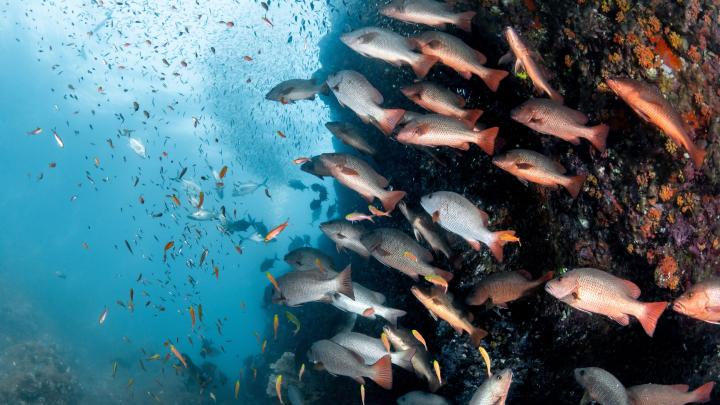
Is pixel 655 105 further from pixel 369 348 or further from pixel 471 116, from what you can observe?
pixel 369 348

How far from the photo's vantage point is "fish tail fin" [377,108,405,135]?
14.3 ft

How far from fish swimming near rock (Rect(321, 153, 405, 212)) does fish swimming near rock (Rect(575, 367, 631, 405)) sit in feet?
8.01

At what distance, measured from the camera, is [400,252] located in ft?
14.5

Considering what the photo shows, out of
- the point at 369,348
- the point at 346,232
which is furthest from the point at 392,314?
the point at 346,232

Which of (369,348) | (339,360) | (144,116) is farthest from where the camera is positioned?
(144,116)

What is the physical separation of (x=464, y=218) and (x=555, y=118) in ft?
3.96

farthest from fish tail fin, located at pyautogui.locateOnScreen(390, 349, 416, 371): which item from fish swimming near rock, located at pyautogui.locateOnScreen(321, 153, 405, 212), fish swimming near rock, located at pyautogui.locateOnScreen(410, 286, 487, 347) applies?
fish swimming near rock, located at pyautogui.locateOnScreen(321, 153, 405, 212)

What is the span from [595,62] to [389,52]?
2.18 metres

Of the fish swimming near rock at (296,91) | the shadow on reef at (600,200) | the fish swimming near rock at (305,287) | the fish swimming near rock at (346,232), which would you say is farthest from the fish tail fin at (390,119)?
the fish swimming near rock at (296,91)

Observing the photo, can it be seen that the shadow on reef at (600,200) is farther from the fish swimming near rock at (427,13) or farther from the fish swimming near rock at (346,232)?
the fish swimming near rock at (346,232)

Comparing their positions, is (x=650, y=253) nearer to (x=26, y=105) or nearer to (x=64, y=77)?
(x=64, y=77)

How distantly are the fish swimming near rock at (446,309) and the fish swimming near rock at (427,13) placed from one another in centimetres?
290

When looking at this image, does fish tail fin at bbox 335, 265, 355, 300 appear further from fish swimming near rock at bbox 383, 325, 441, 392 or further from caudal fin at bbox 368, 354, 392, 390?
fish swimming near rock at bbox 383, 325, 441, 392

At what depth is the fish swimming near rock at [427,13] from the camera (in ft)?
14.5
